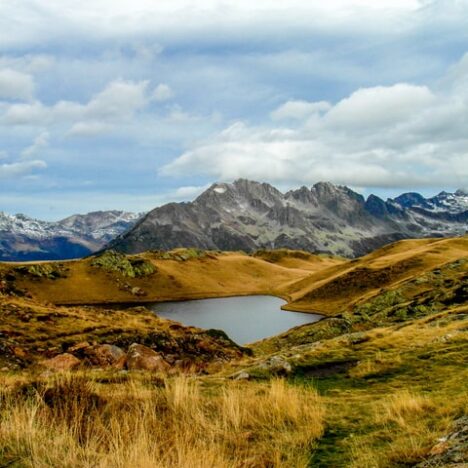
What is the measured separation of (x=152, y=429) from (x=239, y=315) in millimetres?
108982

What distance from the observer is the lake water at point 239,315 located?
93.4 m

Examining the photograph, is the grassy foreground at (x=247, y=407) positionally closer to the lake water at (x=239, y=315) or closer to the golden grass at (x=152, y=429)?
the golden grass at (x=152, y=429)

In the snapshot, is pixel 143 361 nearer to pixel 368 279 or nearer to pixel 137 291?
pixel 368 279

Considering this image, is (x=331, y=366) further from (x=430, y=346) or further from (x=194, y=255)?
(x=194, y=255)

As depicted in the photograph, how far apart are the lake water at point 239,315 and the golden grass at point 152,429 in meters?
74.4

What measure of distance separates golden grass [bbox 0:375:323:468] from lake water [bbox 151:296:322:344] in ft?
244

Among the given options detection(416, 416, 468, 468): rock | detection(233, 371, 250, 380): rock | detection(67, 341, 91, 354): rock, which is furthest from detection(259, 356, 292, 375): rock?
detection(67, 341, 91, 354): rock

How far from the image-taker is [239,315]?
115875mm

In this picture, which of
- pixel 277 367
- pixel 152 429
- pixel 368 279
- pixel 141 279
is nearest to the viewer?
pixel 152 429

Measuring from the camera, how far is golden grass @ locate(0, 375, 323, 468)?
631 centimetres

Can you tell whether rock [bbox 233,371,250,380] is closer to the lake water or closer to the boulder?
the boulder

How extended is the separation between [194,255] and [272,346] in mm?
138351

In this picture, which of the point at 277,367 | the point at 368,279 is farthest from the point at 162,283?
the point at 277,367

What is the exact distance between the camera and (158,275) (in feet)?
549
